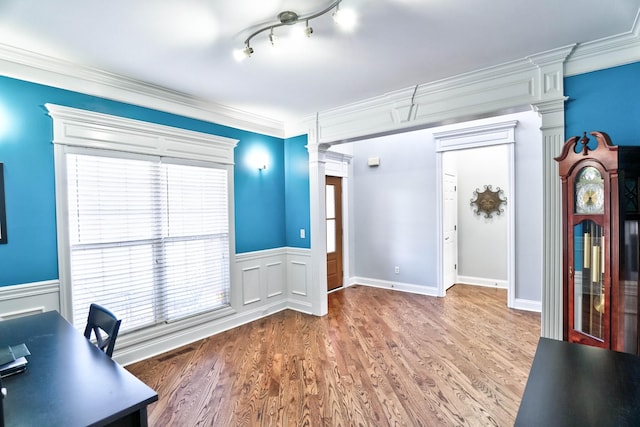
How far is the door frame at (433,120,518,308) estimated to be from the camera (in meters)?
4.38

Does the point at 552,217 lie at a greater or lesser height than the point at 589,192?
lesser

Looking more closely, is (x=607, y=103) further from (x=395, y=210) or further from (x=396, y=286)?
(x=396, y=286)

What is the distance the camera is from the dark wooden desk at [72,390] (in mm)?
1021

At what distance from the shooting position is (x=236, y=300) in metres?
3.87

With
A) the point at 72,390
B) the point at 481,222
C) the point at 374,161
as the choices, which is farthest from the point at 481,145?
the point at 72,390

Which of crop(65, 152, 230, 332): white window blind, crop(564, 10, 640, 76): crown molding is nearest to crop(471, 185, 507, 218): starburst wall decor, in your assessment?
crop(564, 10, 640, 76): crown molding

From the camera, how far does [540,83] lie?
2561 mm

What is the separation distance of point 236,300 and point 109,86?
2605 millimetres

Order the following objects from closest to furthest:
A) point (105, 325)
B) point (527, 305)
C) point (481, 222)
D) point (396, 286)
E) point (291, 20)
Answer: point (105, 325) → point (291, 20) → point (527, 305) → point (396, 286) → point (481, 222)

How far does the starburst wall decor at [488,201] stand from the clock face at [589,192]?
3.55 meters

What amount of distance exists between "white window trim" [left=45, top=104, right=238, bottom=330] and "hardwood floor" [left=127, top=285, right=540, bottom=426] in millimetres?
651

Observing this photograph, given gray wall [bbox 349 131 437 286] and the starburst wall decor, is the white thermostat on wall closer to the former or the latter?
gray wall [bbox 349 131 437 286]

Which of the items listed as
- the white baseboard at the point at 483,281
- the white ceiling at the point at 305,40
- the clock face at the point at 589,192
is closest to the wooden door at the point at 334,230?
the white baseboard at the point at 483,281

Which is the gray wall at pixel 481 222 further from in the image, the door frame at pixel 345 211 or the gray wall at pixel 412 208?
the door frame at pixel 345 211
